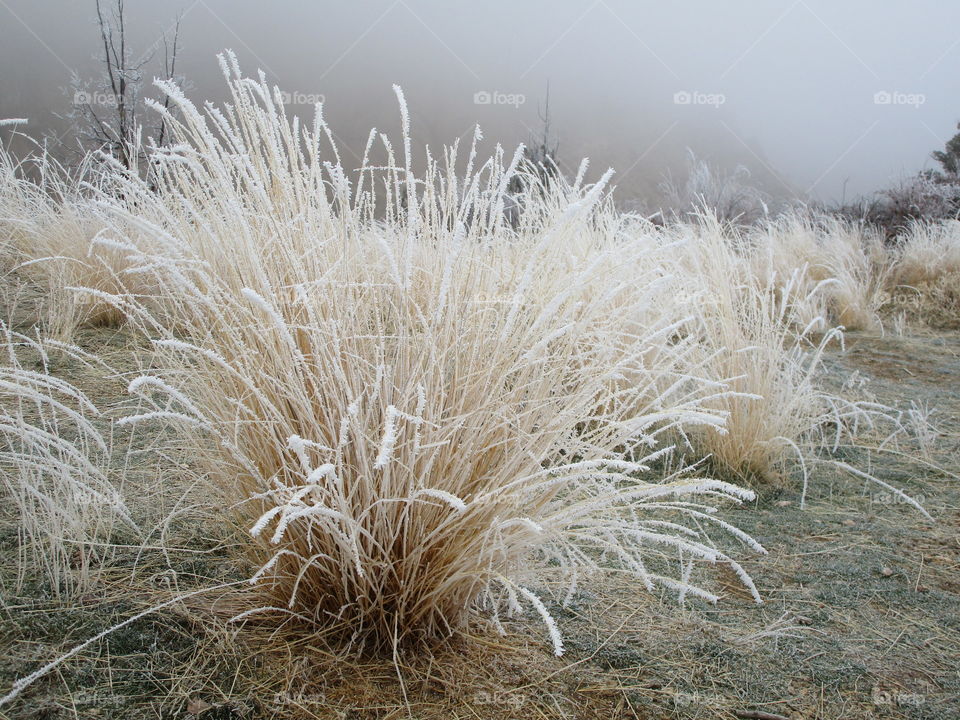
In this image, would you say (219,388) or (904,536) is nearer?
(219,388)

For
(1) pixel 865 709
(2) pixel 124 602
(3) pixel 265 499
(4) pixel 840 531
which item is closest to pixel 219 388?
(3) pixel 265 499

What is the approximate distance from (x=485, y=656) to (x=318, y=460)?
0.41m

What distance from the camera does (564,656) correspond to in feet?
3.82

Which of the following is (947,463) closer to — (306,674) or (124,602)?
(306,674)

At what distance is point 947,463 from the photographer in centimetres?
219

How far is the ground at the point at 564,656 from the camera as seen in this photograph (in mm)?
993

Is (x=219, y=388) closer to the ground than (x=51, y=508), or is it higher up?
higher up

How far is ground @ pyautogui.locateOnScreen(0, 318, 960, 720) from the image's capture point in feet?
3.26

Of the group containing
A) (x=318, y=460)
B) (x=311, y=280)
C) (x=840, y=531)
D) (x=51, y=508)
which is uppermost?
(x=311, y=280)
